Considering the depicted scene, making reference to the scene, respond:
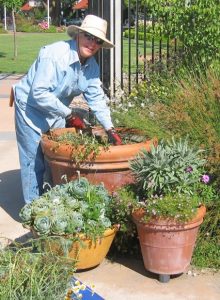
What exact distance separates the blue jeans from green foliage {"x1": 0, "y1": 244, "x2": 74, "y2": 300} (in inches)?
75.9

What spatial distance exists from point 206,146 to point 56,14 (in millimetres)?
76814

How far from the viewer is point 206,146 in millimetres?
4191

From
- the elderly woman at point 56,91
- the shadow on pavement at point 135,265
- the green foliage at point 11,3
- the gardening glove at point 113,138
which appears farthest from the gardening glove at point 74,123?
the green foliage at point 11,3

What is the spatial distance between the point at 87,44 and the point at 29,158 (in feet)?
3.64

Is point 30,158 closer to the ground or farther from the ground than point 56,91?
closer to the ground

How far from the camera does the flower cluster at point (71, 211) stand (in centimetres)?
377

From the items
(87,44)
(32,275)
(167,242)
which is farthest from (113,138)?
(32,275)

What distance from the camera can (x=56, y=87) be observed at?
180 inches

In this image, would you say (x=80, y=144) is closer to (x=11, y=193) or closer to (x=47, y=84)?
(x=47, y=84)

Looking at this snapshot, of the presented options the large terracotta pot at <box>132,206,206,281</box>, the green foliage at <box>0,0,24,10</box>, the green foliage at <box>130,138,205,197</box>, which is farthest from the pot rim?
the green foliage at <box>0,0,24,10</box>

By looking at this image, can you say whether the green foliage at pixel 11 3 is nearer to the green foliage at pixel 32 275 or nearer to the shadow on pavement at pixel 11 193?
the shadow on pavement at pixel 11 193

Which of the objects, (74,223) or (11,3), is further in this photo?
(11,3)

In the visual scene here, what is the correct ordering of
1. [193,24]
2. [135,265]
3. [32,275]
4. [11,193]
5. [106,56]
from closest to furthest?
[32,275] < [135,265] < [11,193] < [193,24] < [106,56]

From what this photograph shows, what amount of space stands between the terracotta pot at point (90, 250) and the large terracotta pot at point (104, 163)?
459 mm
